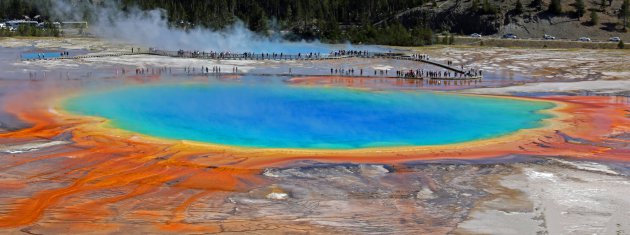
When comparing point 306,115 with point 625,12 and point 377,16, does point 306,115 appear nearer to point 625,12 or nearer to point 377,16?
point 625,12

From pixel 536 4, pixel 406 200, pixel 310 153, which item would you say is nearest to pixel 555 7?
pixel 536 4

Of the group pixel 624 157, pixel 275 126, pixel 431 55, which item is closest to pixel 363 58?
pixel 431 55

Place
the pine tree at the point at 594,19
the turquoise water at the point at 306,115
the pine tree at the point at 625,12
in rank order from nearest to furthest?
the turquoise water at the point at 306,115
the pine tree at the point at 625,12
the pine tree at the point at 594,19

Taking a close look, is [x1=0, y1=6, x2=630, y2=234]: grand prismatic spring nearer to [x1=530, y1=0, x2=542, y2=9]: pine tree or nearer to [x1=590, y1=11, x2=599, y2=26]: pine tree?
[x1=590, y1=11, x2=599, y2=26]: pine tree

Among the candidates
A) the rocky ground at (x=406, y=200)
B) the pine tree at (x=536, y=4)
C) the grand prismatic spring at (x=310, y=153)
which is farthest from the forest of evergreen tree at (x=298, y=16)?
the rocky ground at (x=406, y=200)

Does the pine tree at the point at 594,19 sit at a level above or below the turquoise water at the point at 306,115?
above

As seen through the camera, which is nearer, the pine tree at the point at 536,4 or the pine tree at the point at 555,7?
the pine tree at the point at 555,7

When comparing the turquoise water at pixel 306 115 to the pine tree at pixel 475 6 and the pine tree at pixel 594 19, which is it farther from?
the pine tree at pixel 475 6
